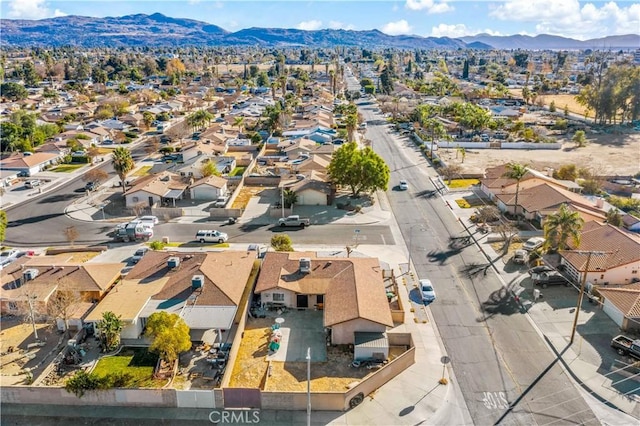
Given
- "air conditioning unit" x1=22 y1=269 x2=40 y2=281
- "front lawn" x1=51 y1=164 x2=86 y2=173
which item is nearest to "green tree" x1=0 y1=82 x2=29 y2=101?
"front lawn" x1=51 y1=164 x2=86 y2=173

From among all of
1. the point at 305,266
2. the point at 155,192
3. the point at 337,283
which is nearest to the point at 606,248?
the point at 337,283

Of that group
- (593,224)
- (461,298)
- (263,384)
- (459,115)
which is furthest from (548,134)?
(263,384)

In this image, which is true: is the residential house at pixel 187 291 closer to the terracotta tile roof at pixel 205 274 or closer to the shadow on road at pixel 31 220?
the terracotta tile roof at pixel 205 274

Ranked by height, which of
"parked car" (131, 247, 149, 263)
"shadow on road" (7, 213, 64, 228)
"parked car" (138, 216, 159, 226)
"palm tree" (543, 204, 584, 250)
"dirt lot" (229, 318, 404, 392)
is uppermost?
"palm tree" (543, 204, 584, 250)

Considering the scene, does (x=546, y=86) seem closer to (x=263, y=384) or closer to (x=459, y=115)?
(x=459, y=115)

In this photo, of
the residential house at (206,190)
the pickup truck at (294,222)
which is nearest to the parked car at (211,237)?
the pickup truck at (294,222)

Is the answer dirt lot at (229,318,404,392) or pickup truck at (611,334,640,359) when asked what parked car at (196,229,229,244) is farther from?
pickup truck at (611,334,640,359)
